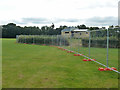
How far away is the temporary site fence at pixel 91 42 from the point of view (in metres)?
9.97

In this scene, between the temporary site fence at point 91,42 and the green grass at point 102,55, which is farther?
the temporary site fence at point 91,42

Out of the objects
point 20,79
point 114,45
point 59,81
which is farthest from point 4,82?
point 114,45

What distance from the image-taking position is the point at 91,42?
11508 millimetres

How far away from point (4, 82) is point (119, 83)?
171 inches

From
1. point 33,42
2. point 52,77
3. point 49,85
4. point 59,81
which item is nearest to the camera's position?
point 49,85

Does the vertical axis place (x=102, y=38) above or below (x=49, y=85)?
above

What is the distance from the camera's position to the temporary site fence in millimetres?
9967

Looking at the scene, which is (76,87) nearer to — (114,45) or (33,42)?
(114,45)

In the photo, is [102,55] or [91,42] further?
[102,55]

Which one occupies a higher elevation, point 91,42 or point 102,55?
point 91,42

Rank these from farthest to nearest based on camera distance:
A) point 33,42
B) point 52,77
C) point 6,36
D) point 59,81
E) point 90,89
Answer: point 6,36 < point 33,42 < point 52,77 < point 59,81 < point 90,89

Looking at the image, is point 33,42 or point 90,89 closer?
point 90,89

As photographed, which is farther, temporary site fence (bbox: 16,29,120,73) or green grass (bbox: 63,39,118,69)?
temporary site fence (bbox: 16,29,120,73)

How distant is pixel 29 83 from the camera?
17.0 ft
